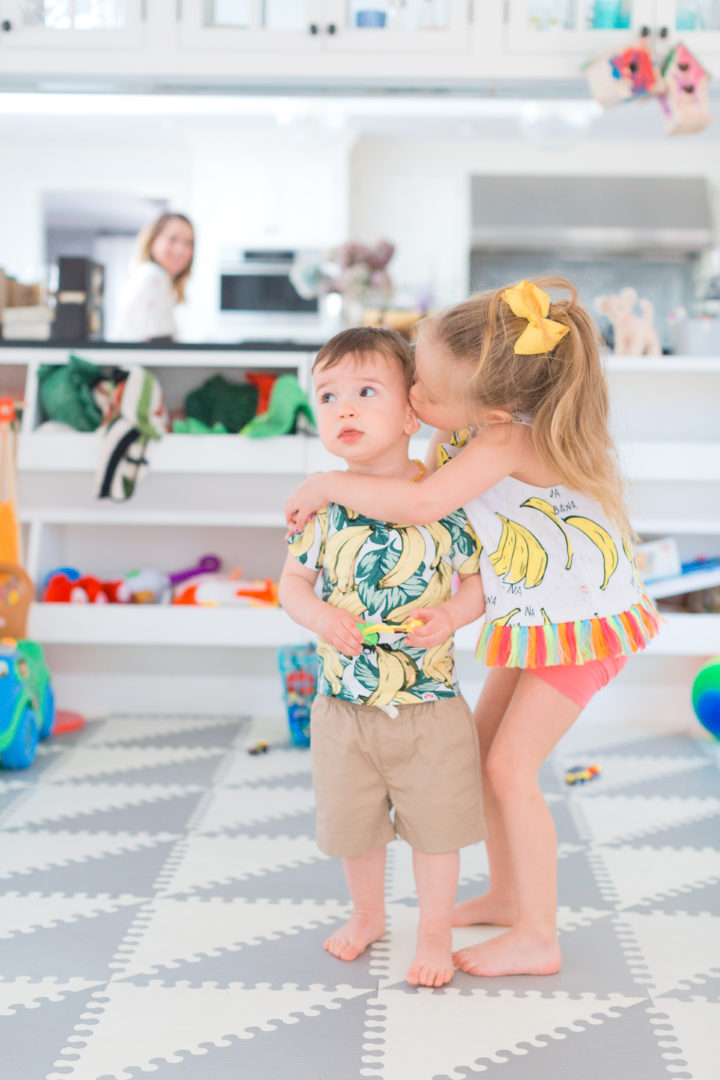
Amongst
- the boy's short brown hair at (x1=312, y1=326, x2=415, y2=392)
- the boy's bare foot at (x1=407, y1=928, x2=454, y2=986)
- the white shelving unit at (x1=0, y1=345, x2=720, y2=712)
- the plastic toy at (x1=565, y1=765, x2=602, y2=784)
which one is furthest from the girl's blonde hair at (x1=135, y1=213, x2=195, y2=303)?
the boy's bare foot at (x1=407, y1=928, x2=454, y2=986)

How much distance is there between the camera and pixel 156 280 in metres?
3.16

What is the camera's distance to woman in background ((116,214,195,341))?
315 cm

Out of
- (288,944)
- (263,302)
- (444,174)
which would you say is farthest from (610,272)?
(288,944)

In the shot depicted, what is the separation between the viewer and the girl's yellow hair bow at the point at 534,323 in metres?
1.30

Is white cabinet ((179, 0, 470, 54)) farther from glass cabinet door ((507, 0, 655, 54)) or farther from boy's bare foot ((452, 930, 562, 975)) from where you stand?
boy's bare foot ((452, 930, 562, 975))

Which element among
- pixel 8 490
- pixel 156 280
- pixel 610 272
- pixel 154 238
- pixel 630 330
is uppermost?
pixel 610 272

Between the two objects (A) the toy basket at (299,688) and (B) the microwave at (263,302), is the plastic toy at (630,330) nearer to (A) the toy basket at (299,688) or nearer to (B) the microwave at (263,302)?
(A) the toy basket at (299,688)

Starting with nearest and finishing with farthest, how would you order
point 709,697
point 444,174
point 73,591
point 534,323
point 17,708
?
point 534,323 < point 709,697 < point 17,708 < point 73,591 < point 444,174

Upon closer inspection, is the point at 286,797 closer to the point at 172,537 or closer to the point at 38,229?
the point at 172,537

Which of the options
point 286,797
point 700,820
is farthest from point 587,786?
point 286,797

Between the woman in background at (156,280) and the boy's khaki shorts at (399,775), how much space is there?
197 centimetres

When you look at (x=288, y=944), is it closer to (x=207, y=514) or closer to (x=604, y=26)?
(x=207, y=514)

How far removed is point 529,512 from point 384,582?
0.21m

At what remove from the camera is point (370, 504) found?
53.1 inches
